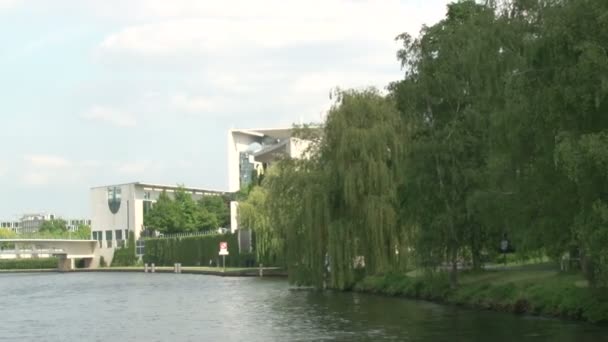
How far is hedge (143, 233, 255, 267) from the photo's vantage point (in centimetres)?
10694

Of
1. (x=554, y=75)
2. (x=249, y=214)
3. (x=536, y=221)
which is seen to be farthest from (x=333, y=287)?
(x=249, y=214)

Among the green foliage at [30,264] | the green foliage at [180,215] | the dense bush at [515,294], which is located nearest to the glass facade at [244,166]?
the green foliage at [180,215]

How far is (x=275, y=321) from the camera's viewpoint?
34500 mm

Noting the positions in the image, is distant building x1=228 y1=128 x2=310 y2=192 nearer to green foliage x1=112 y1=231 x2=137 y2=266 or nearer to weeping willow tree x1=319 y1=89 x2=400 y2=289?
green foliage x1=112 y1=231 x2=137 y2=266

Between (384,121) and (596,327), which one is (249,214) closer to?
(384,121)

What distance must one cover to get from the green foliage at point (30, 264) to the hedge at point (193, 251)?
2744 cm

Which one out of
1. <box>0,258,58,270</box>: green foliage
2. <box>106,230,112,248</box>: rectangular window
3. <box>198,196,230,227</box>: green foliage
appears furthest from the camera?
<box>0,258,58,270</box>: green foliage

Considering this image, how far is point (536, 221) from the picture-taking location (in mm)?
28391

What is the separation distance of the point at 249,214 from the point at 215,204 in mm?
59218

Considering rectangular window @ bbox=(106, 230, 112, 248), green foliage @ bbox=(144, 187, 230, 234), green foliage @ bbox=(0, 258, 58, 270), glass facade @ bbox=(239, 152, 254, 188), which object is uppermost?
glass facade @ bbox=(239, 152, 254, 188)

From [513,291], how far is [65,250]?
121920 millimetres

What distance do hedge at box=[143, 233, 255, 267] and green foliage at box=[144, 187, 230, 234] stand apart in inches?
178

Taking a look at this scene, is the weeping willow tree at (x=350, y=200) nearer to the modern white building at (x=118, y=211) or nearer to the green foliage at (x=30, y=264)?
the modern white building at (x=118, y=211)

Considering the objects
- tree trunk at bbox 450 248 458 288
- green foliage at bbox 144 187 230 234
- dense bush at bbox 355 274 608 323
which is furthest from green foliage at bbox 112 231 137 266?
tree trunk at bbox 450 248 458 288
